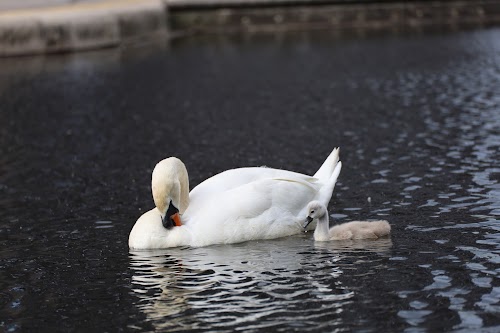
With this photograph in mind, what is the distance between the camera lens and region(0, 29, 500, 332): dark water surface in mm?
8609

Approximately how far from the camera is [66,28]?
28594mm

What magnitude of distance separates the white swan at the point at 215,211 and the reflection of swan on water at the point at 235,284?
0.11m

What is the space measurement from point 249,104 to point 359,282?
1129cm

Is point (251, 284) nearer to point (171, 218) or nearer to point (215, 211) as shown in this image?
point (215, 211)

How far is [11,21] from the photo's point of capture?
27906 mm

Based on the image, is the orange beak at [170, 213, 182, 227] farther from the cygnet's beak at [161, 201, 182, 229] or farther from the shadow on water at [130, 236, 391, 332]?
the shadow on water at [130, 236, 391, 332]

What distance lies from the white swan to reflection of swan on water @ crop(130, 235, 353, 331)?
11 centimetres

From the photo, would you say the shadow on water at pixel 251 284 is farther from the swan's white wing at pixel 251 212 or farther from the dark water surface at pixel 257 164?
the swan's white wing at pixel 251 212

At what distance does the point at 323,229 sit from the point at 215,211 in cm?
102

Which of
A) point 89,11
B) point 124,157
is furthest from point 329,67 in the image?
point 124,157

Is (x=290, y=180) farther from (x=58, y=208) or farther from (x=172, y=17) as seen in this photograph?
(x=172, y=17)

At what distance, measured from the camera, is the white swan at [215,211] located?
34.9 ft

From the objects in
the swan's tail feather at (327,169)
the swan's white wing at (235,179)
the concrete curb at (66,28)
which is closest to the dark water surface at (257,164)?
the swan's tail feather at (327,169)

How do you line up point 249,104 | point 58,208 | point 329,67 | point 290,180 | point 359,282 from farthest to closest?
point 329,67 < point 249,104 < point 58,208 < point 290,180 < point 359,282
